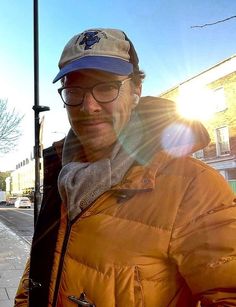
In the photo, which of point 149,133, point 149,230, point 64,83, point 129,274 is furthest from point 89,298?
point 64,83

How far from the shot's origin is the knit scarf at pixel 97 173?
4.78ft

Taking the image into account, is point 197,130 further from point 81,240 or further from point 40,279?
point 40,279

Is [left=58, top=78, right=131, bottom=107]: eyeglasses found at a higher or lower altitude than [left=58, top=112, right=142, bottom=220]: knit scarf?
higher

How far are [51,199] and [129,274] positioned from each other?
0.70 metres

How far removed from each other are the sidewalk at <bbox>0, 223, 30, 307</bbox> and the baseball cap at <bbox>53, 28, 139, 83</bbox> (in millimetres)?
4384

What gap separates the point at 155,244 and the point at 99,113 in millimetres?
628

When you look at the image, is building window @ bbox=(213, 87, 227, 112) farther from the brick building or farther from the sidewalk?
the sidewalk

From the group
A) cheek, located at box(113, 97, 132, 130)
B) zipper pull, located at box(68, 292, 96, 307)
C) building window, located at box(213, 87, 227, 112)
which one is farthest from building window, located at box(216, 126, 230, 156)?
zipper pull, located at box(68, 292, 96, 307)

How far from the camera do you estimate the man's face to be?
1.58m

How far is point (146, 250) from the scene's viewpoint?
125 centimetres

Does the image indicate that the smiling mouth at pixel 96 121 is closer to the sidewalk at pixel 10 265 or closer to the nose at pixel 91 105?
the nose at pixel 91 105

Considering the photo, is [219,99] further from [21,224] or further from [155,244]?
[155,244]

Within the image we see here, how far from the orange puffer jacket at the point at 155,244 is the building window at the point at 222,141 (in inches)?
889

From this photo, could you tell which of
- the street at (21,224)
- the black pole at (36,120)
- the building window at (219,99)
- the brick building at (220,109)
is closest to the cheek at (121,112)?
the black pole at (36,120)
